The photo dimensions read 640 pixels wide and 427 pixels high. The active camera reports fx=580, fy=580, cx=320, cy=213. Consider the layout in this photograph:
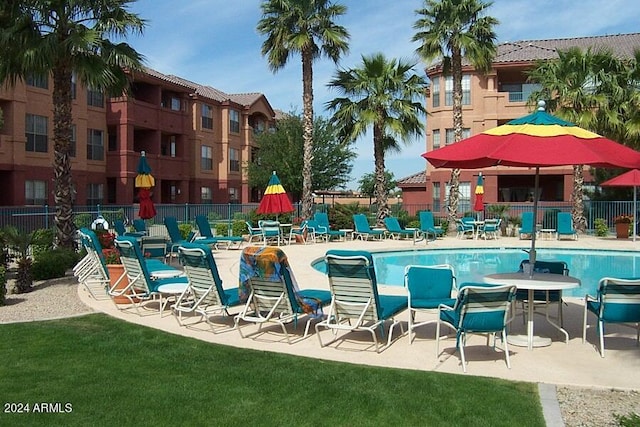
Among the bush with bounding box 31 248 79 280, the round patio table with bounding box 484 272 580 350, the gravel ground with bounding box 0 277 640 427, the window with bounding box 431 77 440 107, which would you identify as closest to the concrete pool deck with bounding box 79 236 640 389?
the round patio table with bounding box 484 272 580 350

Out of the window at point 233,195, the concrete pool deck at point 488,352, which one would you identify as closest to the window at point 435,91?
the window at point 233,195

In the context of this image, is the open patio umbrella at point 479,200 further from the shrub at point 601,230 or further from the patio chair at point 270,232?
the patio chair at point 270,232

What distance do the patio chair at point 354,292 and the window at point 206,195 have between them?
3698cm

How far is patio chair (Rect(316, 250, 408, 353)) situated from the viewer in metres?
6.80

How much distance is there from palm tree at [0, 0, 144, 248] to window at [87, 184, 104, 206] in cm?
1906

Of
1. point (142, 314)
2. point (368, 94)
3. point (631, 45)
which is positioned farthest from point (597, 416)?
point (631, 45)

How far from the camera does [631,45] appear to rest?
37.2 meters

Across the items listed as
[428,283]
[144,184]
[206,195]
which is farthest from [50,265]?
[206,195]

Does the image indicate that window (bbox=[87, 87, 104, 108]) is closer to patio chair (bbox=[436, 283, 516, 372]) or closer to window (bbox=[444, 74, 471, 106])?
window (bbox=[444, 74, 471, 106])

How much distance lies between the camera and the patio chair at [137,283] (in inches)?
341

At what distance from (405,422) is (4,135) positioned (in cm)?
2780

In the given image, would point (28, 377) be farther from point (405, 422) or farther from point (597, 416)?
point (597, 416)

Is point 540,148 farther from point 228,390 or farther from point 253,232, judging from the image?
point 253,232

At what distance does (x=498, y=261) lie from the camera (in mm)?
19188
